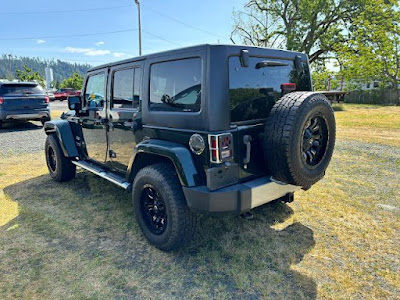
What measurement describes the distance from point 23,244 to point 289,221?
9.45ft

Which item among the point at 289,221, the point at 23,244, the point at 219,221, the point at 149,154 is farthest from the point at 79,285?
the point at 289,221

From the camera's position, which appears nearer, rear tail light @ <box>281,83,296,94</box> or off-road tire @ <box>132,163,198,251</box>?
off-road tire @ <box>132,163,198,251</box>

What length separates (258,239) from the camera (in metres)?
2.96

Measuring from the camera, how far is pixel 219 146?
2305mm

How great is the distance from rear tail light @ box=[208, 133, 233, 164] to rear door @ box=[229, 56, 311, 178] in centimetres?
15

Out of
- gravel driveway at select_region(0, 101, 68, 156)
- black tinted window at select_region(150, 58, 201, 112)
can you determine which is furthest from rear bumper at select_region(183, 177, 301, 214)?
gravel driveway at select_region(0, 101, 68, 156)

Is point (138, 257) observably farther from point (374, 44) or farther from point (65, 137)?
point (374, 44)

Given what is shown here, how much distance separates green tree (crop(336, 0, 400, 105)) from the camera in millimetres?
20938

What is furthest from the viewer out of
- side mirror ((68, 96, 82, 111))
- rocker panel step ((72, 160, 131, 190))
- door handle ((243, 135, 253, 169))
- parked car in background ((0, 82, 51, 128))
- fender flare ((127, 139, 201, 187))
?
parked car in background ((0, 82, 51, 128))

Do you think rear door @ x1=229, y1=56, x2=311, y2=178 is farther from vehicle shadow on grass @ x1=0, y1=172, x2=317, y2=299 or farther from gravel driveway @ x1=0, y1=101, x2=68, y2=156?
gravel driveway @ x1=0, y1=101, x2=68, y2=156

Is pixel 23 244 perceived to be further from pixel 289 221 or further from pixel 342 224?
pixel 342 224

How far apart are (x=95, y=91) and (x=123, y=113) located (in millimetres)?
1027

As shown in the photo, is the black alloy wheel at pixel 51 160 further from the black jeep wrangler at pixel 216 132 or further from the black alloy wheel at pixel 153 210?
the black alloy wheel at pixel 153 210

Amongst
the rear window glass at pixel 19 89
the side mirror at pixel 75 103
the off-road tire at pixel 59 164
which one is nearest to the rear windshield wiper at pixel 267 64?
the side mirror at pixel 75 103
